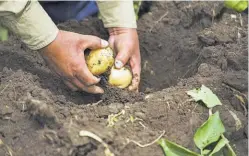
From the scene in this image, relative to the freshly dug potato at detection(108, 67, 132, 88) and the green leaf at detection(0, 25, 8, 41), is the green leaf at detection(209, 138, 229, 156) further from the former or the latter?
the green leaf at detection(0, 25, 8, 41)

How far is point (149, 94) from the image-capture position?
215 cm

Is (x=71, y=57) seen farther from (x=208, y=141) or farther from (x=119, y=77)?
(x=208, y=141)

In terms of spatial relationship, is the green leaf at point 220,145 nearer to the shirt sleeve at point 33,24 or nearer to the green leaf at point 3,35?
the shirt sleeve at point 33,24

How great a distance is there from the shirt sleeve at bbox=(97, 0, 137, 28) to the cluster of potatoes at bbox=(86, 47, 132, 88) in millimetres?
232

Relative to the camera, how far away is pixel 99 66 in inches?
86.4

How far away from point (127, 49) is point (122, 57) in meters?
0.06

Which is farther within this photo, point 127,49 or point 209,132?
point 127,49

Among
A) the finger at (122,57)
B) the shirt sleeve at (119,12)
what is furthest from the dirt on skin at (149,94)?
the shirt sleeve at (119,12)

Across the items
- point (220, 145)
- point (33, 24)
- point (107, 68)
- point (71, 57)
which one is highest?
point (33, 24)

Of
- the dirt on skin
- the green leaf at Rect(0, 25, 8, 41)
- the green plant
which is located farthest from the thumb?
the green leaf at Rect(0, 25, 8, 41)

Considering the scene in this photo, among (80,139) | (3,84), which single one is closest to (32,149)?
(80,139)

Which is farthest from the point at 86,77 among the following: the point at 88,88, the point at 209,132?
the point at 209,132

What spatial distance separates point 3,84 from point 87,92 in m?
0.37

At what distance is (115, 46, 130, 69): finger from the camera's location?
7.38 feet
